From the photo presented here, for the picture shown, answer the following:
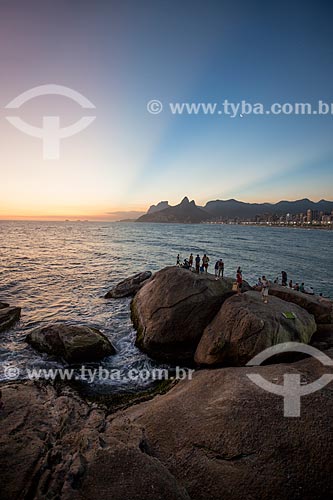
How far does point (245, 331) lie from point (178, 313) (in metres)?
4.13

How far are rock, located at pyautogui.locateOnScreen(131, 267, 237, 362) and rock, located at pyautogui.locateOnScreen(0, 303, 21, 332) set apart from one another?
9011 mm

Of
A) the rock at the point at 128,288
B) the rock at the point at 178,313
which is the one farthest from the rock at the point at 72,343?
the rock at the point at 128,288

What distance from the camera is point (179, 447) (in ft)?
24.4

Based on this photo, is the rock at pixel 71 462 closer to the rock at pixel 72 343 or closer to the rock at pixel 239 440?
the rock at pixel 239 440

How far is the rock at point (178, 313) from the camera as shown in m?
14.7

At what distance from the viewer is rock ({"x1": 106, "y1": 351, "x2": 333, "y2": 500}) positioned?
6.30 metres

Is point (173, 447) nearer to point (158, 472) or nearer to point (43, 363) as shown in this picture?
point (158, 472)

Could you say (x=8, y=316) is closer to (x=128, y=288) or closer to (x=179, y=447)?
(x=128, y=288)

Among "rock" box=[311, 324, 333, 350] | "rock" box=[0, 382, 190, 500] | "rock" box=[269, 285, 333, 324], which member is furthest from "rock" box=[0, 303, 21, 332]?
"rock" box=[311, 324, 333, 350]

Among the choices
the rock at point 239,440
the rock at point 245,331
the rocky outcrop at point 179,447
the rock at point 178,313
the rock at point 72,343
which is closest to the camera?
the rocky outcrop at point 179,447

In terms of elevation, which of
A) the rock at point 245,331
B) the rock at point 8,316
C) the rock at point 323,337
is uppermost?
the rock at point 245,331

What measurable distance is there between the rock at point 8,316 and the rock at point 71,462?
31.4ft

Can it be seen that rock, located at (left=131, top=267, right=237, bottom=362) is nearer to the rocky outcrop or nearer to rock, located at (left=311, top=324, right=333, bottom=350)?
the rocky outcrop

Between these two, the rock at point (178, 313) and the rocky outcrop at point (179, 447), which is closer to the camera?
the rocky outcrop at point (179, 447)
